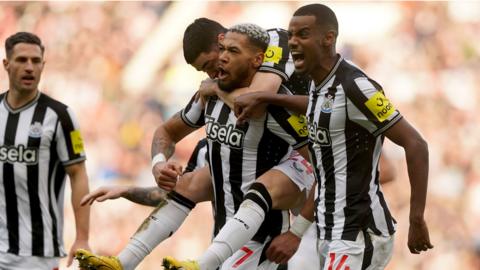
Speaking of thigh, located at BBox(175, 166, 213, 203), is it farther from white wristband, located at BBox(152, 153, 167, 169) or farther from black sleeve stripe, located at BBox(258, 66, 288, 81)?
black sleeve stripe, located at BBox(258, 66, 288, 81)

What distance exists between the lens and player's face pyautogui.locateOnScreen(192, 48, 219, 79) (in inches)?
251

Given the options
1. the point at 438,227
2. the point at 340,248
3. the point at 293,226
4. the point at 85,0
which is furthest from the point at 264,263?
the point at 85,0

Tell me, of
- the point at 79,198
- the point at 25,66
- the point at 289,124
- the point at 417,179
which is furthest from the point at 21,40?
the point at 417,179

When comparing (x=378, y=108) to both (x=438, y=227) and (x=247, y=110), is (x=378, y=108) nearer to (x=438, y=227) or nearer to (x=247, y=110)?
(x=247, y=110)

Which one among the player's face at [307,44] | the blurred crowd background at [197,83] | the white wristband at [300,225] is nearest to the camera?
the player's face at [307,44]

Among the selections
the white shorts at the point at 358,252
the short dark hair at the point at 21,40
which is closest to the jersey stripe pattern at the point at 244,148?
the white shorts at the point at 358,252

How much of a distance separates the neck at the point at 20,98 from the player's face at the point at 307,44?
236cm

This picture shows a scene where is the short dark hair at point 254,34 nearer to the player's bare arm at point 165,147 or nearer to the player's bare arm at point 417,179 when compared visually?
the player's bare arm at point 165,147

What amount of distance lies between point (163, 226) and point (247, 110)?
2.89ft

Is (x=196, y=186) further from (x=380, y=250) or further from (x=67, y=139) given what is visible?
(x=380, y=250)

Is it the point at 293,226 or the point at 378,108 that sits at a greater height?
the point at 378,108

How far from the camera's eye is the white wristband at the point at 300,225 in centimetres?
590

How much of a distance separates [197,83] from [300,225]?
730cm

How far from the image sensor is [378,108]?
5.35m
